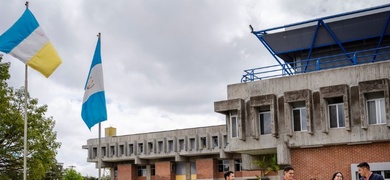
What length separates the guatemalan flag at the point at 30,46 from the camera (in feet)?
61.2

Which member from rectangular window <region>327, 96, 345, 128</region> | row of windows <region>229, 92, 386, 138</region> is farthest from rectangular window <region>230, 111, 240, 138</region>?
rectangular window <region>327, 96, 345, 128</region>

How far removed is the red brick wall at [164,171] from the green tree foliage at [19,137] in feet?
109

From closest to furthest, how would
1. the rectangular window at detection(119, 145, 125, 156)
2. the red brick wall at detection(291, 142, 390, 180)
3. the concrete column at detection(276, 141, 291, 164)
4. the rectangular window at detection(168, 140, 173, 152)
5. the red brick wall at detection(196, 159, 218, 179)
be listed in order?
1. the red brick wall at detection(291, 142, 390, 180)
2. the concrete column at detection(276, 141, 291, 164)
3. the red brick wall at detection(196, 159, 218, 179)
4. the rectangular window at detection(168, 140, 173, 152)
5. the rectangular window at detection(119, 145, 125, 156)

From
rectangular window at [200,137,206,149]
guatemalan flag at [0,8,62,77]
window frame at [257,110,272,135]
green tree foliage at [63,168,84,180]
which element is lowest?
green tree foliage at [63,168,84,180]

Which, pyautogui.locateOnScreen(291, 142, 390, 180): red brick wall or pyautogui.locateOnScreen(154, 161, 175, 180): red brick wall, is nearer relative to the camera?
pyautogui.locateOnScreen(291, 142, 390, 180): red brick wall

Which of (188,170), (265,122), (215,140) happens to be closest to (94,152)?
(188,170)

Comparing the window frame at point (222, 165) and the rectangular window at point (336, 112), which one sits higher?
the rectangular window at point (336, 112)

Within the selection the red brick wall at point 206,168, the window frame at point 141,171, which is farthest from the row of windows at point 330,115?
the window frame at point 141,171

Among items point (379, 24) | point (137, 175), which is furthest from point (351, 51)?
point (137, 175)

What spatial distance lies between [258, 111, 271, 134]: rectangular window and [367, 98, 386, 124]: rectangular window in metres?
5.07

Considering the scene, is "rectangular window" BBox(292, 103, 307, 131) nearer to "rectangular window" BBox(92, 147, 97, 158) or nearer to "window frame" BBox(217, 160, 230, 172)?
"window frame" BBox(217, 160, 230, 172)

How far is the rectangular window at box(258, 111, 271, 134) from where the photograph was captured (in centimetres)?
3012

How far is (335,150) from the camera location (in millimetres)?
28141

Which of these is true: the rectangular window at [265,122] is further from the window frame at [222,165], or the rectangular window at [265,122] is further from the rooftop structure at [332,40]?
the window frame at [222,165]
